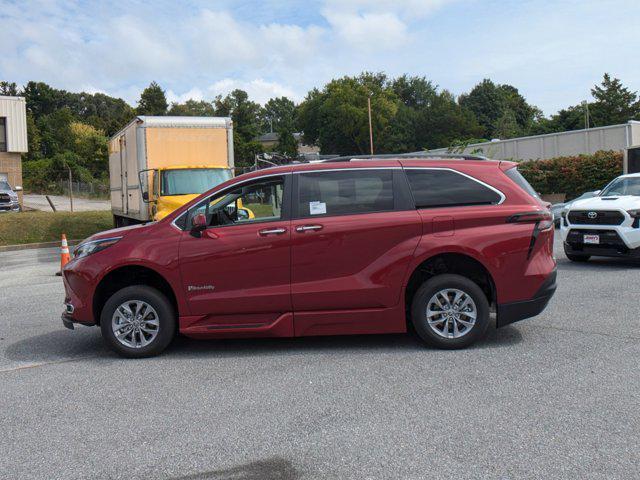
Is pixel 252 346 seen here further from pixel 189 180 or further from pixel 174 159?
pixel 174 159

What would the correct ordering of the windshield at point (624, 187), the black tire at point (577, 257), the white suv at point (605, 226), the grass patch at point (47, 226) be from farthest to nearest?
1. the grass patch at point (47, 226)
2. the windshield at point (624, 187)
3. the black tire at point (577, 257)
4. the white suv at point (605, 226)

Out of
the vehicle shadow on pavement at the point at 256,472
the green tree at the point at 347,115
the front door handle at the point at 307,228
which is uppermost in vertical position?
the green tree at the point at 347,115

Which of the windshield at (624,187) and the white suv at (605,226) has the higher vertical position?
the windshield at (624,187)

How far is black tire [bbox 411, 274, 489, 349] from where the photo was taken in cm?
605

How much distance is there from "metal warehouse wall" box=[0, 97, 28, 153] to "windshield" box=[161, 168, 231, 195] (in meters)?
30.8

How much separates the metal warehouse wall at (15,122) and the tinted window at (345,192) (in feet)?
130

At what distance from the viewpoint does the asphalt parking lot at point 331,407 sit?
3750mm

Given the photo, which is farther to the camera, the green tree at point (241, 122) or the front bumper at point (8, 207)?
the green tree at point (241, 122)

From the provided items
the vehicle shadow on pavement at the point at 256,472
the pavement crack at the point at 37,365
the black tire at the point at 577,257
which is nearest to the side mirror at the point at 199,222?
the pavement crack at the point at 37,365

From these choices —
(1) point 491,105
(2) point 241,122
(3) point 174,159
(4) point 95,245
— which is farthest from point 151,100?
(4) point 95,245

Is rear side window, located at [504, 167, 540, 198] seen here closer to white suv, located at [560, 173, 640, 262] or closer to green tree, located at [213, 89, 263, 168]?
white suv, located at [560, 173, 640, 262]

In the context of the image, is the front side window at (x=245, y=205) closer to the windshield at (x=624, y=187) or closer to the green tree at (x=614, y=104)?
the windshield at (x=624, y=187)

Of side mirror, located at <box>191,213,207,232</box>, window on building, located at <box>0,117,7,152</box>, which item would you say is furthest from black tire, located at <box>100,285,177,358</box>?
window on building, located at <box>0,117,7,152</box>

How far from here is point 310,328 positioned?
6.11 meters
